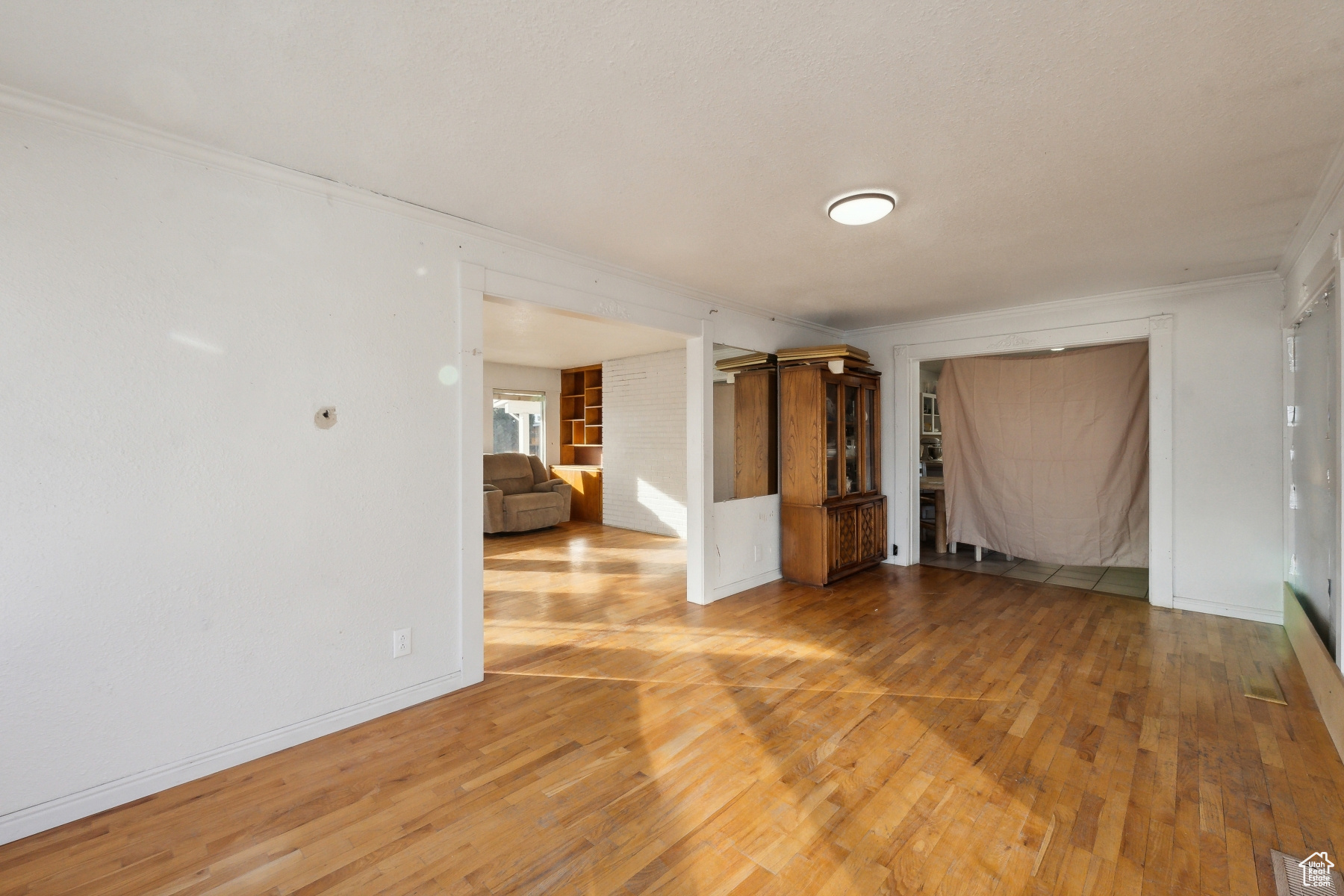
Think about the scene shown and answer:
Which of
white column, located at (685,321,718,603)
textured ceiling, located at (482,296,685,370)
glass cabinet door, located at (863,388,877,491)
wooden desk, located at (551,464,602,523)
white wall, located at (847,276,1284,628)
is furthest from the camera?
wooden desk, located at (551,464,602,523)

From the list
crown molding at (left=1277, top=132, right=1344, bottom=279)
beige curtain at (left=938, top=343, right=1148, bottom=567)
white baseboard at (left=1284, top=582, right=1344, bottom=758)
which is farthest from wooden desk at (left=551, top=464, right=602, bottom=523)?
crown molding at (left=1277, top=132, right=1344, bottom=279)

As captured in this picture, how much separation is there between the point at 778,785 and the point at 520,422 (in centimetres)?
777

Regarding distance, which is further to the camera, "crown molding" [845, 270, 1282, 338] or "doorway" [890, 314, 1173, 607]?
"doorway" [890, 314, 1173, 607]

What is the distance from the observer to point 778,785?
6.58 feet

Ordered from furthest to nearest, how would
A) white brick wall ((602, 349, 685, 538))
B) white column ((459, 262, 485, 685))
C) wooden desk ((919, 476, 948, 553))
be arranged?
white brick wall ((602, 349, 685, 538)) → wooden desk ((919, 476, 948, 553)) → white column ((459, 262, 485, 685))

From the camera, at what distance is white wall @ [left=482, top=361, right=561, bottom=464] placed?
8.40 metres

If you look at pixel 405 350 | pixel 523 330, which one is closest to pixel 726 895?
pixel 405 350

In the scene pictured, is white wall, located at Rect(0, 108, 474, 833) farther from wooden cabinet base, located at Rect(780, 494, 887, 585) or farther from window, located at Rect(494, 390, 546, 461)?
window, located at Rect(494, 390, 546, 461)

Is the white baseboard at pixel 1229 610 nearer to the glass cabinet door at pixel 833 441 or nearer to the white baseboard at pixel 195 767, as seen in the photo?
the glass cabinet door at pixel 833 441

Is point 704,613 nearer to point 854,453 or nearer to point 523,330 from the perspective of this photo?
point 854,453

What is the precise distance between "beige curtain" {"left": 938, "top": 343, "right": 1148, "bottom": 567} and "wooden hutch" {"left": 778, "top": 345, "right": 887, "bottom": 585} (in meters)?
1.23

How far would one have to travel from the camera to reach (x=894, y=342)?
17.9 ft

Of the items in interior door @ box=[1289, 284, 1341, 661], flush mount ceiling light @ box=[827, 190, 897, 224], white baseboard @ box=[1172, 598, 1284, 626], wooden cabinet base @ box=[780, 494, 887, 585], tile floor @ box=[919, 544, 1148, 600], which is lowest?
tile floor @ box=[919, 544, 1148, 600]

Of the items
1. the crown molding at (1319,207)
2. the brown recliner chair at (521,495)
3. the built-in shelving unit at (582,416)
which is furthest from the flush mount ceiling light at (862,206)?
the built-in shelving unit at (582,416)
